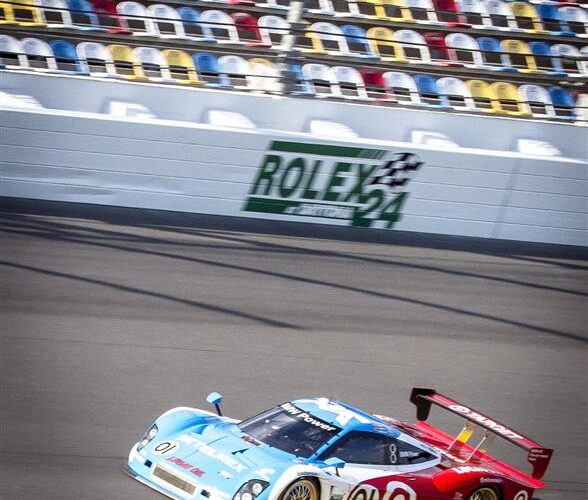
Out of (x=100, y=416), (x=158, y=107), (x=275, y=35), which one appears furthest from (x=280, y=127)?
(x=100, y=416)

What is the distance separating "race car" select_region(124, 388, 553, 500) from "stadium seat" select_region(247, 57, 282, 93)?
7.33m

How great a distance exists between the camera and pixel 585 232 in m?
13.6

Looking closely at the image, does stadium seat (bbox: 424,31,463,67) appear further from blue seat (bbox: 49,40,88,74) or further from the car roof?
the car roof

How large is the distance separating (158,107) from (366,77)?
481 centimetres

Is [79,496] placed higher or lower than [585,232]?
lower

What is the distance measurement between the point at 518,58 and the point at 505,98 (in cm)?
176

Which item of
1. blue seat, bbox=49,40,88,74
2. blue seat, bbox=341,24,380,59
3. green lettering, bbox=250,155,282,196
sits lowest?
green lettering, bbox=250,155,282,196

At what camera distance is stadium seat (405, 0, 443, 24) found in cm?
1866

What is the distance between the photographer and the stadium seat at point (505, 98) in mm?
16812

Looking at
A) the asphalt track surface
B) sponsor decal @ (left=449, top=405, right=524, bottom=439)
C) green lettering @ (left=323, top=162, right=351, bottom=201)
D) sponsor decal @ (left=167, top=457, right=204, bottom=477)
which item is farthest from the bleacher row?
sponsor decal @ (left=167, top=457, right=204, bottom=477)

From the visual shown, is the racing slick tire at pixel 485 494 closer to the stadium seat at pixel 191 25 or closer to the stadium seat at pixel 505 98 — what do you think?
the stadium seat at pixel 505 98

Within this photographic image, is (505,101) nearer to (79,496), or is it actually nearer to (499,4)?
(499,4)

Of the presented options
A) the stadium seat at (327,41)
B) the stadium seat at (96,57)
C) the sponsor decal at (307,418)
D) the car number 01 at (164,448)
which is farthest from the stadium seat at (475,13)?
the car number 01 at (164,448)

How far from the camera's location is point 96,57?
50.1 feet
